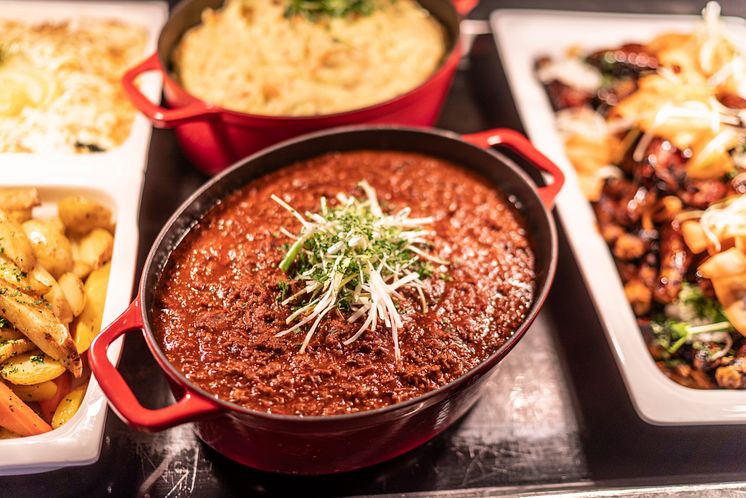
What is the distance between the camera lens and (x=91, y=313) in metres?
1.82

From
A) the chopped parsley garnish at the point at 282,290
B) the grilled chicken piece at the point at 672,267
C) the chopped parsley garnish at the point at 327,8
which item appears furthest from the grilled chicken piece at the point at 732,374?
the chopped parsley garnish at the point at 327,8

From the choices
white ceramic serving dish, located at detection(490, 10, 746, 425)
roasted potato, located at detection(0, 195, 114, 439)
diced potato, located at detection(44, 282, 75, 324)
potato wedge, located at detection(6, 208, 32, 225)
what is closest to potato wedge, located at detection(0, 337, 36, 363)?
roasted potato, located at detection(0, 195, 114, 439)

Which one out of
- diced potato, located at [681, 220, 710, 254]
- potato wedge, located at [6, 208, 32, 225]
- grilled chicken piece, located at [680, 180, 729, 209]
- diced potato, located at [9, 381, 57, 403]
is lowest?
diced potato, located at [9, 381, 57, 403]

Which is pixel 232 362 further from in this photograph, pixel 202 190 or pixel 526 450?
pixel 526 450

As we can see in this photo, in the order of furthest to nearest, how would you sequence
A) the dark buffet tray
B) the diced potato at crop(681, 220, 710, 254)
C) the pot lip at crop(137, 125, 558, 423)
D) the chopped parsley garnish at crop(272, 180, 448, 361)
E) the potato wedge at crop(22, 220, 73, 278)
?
the diced potato at crop(681, 220, 710, 254) < the potato wedge at crop(22, 220, 73, 278) < the dark buffet tray < the chopped parsley garnish at crop(272, 180, 448, 361) < the pot lip at crop(137, 125, 558, 423)

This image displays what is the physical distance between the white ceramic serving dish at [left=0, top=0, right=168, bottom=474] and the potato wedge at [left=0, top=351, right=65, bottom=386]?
104 mm

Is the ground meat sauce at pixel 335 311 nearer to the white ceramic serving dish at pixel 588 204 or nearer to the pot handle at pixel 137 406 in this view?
the pot handle at pixel 137 406

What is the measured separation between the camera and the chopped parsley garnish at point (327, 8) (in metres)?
2.61

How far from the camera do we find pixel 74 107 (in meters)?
2.26

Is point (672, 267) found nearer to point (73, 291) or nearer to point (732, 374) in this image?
point (732, 374)

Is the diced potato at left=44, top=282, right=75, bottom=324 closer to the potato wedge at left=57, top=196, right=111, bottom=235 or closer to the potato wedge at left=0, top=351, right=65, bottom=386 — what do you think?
the potato wedge at left=0, top=351, right=65, bottom=386

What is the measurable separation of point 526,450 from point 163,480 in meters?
1.07

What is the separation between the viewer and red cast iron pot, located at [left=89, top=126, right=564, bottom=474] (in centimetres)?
136

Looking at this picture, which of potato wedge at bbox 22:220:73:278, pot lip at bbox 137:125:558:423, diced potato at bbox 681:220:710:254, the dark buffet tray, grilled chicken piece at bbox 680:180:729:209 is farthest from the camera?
grilled chicken piece at bbox 680:180:729:209
